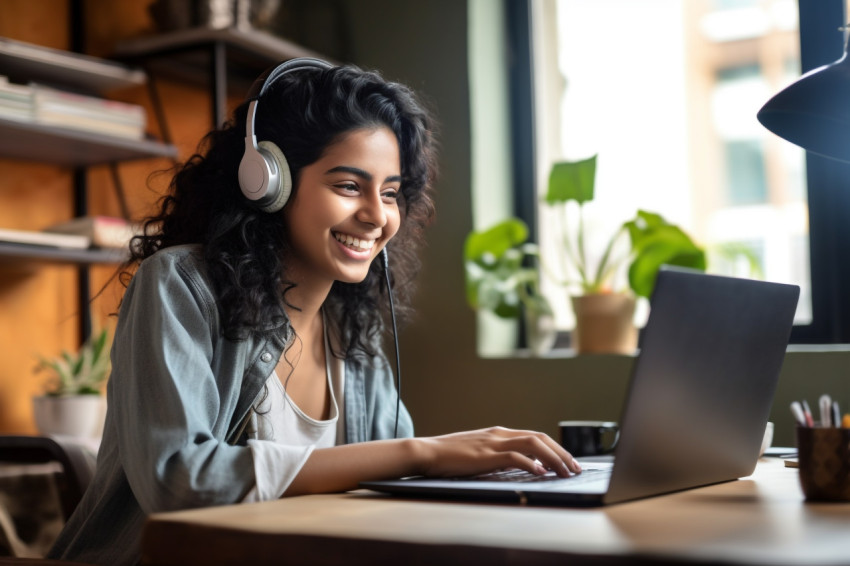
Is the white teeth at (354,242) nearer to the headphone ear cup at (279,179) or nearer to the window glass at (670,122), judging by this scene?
the headphone ear cup at (279,179)

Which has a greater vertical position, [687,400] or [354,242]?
[354,242]

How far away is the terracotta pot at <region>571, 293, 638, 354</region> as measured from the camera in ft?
7.46

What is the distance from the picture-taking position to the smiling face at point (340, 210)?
1.35 m

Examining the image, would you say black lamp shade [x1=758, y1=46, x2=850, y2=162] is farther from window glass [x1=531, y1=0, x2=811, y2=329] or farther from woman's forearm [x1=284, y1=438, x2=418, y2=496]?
window glass [x1=531, y1=0, x2=811, y2=329]

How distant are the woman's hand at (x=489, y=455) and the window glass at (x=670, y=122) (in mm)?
1488

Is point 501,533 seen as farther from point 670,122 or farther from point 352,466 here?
point 670,122

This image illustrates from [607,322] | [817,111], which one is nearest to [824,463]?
[817,111]

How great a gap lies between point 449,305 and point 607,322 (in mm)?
473

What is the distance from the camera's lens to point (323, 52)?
278cm

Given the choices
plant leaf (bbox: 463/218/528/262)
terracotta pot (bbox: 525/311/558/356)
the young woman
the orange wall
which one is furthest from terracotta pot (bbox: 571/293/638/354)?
the orange wall

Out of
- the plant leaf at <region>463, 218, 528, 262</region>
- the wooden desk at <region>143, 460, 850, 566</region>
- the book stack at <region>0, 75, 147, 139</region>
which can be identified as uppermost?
the book stack at <region>0, 75, 147, 139</region>

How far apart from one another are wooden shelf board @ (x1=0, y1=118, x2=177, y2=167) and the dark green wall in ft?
2.42

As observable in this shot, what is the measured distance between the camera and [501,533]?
2.29 feet

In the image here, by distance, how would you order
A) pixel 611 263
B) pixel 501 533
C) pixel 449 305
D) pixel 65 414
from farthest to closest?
pixel 449 305, pixel 611 263, pixel 65 414, pixel 501 533
